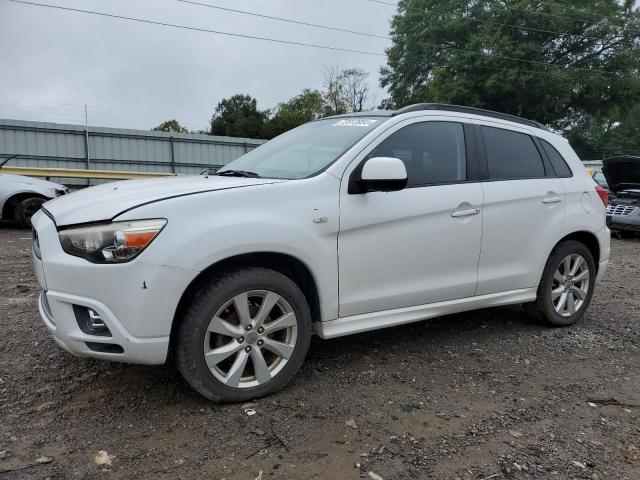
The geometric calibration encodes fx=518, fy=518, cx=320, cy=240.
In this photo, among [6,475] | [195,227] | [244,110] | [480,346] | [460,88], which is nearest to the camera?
[6,475]

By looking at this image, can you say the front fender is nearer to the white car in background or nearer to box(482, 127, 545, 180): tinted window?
box(482, 127, 545, 180): tinted window

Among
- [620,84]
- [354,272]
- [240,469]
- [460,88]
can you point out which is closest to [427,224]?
[354,272]

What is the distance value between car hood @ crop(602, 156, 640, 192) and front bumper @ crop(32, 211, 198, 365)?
377 inches

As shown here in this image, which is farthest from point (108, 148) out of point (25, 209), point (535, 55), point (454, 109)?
point (535, 55)

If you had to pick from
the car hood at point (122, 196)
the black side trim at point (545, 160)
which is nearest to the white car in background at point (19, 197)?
the car hood at point (122, 196)

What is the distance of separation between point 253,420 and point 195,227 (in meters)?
1.04

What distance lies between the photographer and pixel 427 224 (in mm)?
3336

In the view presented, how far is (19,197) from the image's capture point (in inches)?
378

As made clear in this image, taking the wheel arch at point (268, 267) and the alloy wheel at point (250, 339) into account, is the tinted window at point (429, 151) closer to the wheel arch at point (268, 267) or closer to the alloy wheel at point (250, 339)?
the wheel arch at point (268, 267)

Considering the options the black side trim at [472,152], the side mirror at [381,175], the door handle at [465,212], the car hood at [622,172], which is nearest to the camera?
the side mirror at [381,175]

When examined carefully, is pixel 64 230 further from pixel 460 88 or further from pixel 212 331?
pixel 460 88

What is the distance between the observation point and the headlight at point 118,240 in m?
2.46

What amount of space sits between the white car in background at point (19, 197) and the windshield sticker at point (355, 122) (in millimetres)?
7789

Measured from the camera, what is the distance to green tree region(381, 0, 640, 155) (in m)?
28.4
